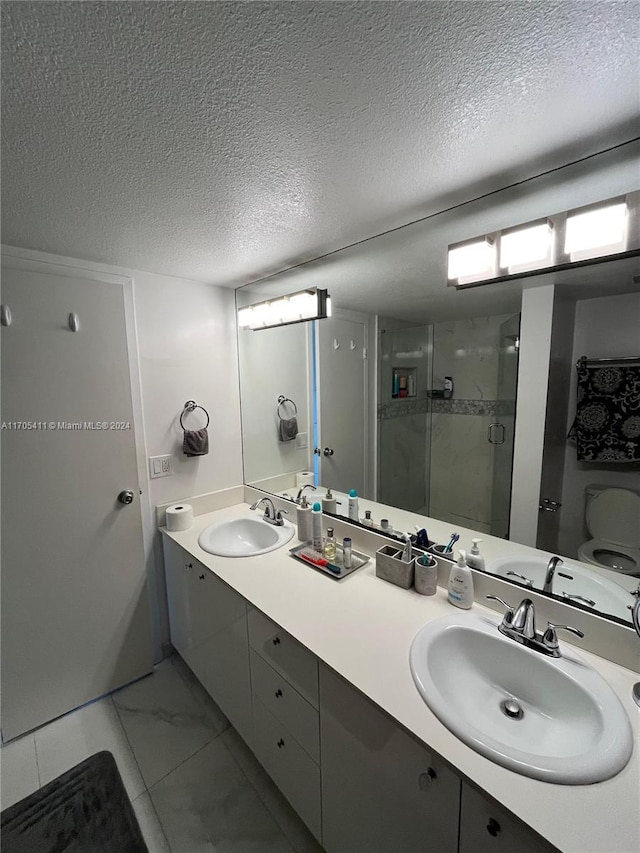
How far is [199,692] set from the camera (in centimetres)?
181

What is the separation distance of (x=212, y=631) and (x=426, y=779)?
1.10 m

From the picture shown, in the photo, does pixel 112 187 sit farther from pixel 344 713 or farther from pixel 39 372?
pixel 344 713

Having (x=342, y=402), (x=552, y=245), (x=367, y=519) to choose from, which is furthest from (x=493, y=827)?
(x=342, y=402)

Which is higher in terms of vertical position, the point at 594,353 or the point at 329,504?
the point at 594,353

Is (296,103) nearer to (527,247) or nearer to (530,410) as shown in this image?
(527,247)

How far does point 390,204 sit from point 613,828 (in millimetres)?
1602

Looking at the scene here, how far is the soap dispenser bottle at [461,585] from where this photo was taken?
45.4 inches

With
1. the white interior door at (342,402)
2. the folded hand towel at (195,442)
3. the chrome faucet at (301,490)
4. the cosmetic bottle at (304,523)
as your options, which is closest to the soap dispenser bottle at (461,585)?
the white interior door at (342,402)

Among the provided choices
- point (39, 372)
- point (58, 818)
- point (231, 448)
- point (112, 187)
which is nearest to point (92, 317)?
point (39, 372)

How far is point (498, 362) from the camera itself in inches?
49.9

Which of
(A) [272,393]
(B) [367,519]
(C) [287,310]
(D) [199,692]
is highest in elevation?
(C) [287,310]

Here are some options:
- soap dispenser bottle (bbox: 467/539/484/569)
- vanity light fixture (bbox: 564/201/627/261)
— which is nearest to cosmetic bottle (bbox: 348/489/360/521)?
soap dispenser bottle (bbox: 467/539/484/569)

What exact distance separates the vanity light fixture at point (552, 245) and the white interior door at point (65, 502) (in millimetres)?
1611

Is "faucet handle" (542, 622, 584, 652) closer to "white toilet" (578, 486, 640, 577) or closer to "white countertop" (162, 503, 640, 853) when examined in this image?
"white countertop" (162, 503, 640, 853)
